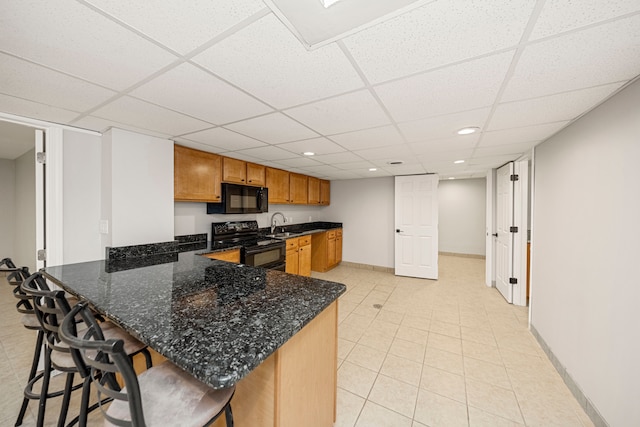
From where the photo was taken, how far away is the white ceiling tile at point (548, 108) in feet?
4.83

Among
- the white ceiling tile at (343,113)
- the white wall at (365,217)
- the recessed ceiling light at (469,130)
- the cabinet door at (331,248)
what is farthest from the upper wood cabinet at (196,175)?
the white wall at (365,217)

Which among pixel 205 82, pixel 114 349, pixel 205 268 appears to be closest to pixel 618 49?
pixel 205 82

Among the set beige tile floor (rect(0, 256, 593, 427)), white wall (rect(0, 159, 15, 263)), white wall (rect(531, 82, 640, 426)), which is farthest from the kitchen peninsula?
white wall (rect(0, 159, 15, 263))

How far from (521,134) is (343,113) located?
1875mm

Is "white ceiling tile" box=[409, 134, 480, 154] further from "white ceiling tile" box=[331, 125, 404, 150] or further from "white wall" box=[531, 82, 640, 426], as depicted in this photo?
"white wall" box=[531, 82, 640, 426]

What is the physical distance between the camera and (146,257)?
238 cm

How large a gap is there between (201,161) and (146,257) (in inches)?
52.3

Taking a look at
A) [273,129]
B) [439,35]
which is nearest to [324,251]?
[273,129]

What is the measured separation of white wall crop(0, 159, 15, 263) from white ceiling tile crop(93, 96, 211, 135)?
542cm

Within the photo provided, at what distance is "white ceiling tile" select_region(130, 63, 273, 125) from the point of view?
1.30m

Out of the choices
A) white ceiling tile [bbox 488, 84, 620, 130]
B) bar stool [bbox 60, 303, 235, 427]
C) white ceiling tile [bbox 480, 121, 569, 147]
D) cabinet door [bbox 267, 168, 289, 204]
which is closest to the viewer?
bar stool [bbox 60, 303, 235, 427]

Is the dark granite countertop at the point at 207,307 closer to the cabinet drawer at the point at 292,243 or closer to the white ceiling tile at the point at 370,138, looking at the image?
the white ceiling tile at the point at 370,138

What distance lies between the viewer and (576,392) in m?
1.78

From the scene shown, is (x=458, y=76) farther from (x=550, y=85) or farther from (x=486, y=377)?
(x=486, y=377)
